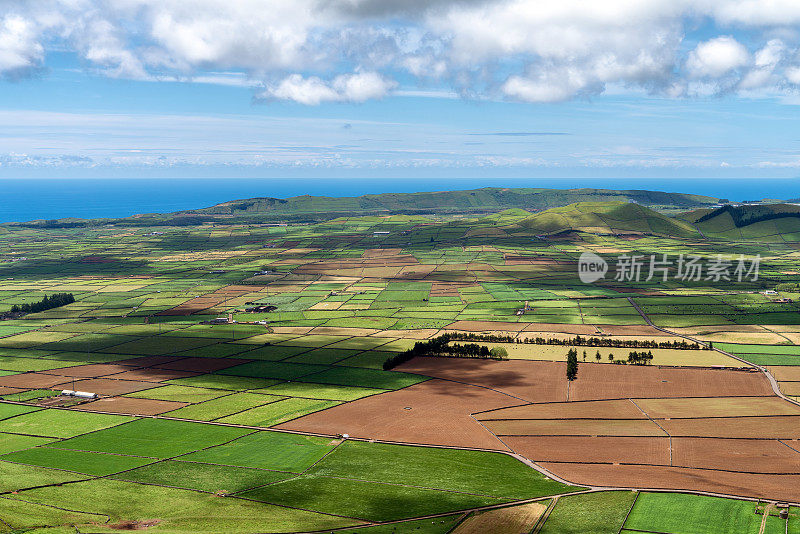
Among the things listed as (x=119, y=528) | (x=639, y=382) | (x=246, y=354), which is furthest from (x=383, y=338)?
(x=119, y=528)

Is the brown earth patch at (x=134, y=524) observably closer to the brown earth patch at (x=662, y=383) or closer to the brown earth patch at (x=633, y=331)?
the brown earth patch at (x=662, y=383)

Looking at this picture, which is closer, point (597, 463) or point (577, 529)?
point (577, 529)

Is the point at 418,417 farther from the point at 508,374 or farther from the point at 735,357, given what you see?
the point at 735,357

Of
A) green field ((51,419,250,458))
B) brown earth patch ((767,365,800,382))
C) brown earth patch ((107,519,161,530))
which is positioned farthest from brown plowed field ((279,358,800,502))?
brown earth patch ((107,519,161,530))

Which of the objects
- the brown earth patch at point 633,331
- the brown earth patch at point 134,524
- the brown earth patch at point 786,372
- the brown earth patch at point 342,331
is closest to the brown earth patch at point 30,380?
the brown earth patch at point 342,331

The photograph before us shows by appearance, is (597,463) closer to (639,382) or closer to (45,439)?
(639,382)

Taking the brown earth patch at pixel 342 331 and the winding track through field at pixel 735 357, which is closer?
the winding track through field at pixel 735 357
